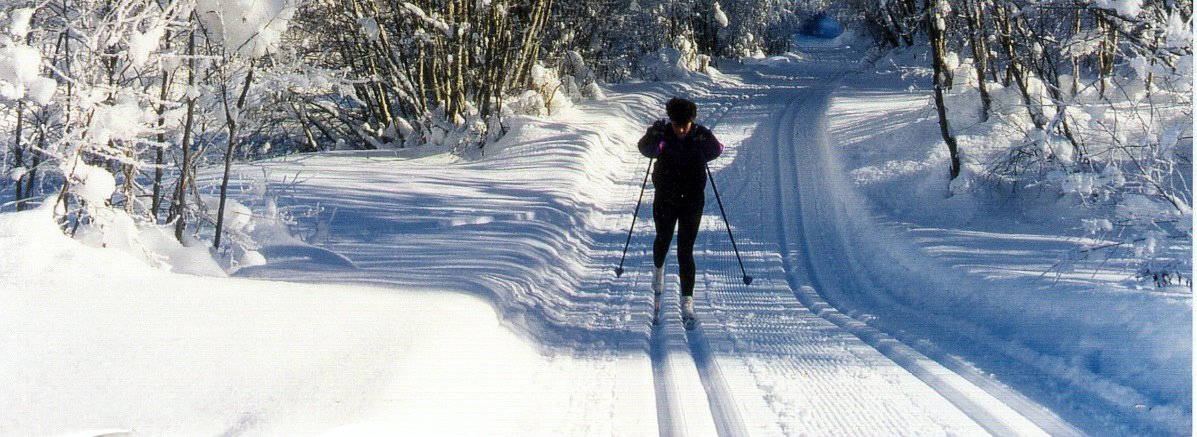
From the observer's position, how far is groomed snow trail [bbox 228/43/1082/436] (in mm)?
4625

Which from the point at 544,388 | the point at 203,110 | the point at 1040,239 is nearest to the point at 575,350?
the point at 544,388

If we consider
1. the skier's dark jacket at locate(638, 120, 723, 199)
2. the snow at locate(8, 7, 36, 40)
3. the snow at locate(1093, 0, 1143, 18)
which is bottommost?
the skier's dark jacket at locate(638, 120, 723, 199)

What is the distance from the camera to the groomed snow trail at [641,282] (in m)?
4.62

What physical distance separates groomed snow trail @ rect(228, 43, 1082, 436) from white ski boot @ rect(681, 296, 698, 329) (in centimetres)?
11

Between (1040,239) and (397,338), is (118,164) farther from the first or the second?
(1040,239)

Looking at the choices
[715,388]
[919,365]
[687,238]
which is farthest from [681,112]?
[919,365]

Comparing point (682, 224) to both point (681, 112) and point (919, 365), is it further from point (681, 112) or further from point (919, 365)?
point (919, 365)

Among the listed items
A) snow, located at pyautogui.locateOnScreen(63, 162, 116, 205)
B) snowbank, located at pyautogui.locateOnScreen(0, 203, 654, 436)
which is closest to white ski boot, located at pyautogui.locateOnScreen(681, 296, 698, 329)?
snowbank, located at pyautogui.locateOnScreen(0, 203, 654, 436)

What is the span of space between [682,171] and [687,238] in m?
0.54

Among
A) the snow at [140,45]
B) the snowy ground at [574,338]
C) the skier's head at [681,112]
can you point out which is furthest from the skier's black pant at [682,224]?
the snow at [140,45]

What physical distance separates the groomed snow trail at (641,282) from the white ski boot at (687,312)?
109mm

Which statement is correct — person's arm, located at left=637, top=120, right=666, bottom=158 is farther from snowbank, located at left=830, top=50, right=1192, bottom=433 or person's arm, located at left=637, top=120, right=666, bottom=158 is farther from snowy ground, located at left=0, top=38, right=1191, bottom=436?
snowbank, located at left=830, top=50, right=1192, bottom=433

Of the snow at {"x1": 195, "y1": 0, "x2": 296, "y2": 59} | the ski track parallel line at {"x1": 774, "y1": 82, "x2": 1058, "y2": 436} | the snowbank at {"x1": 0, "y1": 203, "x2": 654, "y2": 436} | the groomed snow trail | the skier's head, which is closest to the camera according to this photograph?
the snowbank at {"x1": 0, "y1": 203, "x2": 654, "y2": 436}

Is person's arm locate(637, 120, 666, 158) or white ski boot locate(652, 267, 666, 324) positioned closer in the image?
person's arm locate(637, 120, 666, 158)
